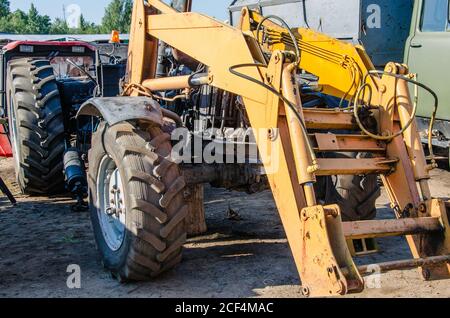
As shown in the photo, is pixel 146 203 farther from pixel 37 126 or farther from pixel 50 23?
pixel 50 23

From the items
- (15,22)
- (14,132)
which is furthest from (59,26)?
(14,132)

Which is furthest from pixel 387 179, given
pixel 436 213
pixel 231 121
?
pixel 231 121

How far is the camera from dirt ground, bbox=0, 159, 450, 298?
4324mm

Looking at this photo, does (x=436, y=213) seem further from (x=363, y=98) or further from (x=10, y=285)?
(x=10, y=285)

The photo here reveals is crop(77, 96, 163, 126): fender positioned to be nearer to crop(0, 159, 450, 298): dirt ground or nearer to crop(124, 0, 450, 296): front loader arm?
crop(124, 0, 450, 296): front loader arm

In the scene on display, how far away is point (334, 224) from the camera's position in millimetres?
3459

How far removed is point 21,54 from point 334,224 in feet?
19.8

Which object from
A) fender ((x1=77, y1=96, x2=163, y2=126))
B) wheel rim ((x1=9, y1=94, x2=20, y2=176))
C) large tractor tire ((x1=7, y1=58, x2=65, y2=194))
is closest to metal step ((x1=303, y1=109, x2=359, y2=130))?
fender ((x1=77, y1=96, x2=163, y2=126))

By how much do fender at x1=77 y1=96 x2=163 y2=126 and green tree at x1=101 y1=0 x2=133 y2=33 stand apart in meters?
75.5

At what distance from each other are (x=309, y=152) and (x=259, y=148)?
1.39 ft

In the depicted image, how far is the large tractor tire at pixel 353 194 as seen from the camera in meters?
5.36

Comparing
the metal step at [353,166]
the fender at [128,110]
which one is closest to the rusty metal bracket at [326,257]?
the metal step at [353,166]

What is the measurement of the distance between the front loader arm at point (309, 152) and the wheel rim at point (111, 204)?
1060mm

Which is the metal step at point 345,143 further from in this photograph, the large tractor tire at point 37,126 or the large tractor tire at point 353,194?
the large tractor tire at point 37,126
